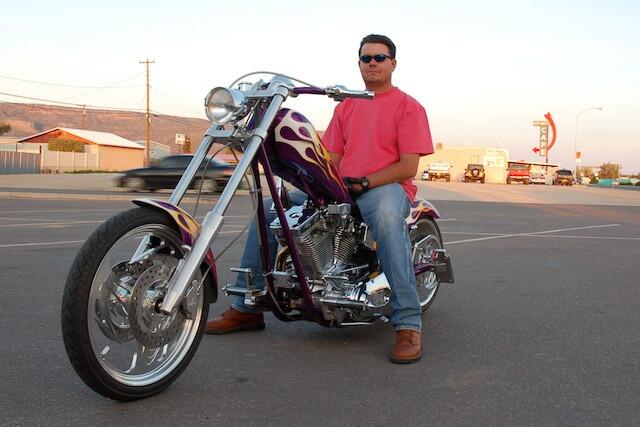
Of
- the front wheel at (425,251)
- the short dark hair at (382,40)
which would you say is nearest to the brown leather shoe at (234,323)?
the front wheel at (425,251)

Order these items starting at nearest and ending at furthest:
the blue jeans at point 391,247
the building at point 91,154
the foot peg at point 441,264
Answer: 1. the blue jeans at point 391,247
2. the foot peg at point 441,264
3. the building at point 91,154

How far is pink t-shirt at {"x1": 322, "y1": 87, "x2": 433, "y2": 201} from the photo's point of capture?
4.36 m

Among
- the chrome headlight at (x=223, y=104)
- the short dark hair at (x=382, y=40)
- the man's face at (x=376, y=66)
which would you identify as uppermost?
the short dark hair at (x=382, y=40)

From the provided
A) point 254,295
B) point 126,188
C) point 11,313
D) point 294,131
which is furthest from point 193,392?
point 126,188

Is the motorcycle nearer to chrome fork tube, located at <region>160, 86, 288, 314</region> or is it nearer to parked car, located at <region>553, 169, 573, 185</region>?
chrome fork tube, located at <region>160, 86, 288, 314</region>

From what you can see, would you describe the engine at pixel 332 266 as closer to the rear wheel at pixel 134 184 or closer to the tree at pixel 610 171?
the rear wheel at pixel 134 184

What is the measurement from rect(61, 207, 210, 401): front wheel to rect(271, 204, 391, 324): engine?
755 millimetres

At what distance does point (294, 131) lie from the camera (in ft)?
12.4

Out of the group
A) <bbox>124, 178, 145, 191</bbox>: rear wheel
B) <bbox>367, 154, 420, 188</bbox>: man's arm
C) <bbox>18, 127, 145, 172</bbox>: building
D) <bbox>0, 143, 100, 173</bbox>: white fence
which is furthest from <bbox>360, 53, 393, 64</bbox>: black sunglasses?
<bbox>18, 127, 145, 172</bbox>: building

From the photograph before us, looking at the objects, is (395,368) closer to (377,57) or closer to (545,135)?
(377,57)

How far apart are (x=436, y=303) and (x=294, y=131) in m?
2.59

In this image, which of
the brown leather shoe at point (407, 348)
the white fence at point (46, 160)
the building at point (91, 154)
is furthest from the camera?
the building at point (91, 154)

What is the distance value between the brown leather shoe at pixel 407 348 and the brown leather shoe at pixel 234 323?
98cm

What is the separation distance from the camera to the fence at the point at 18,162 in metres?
58.5
